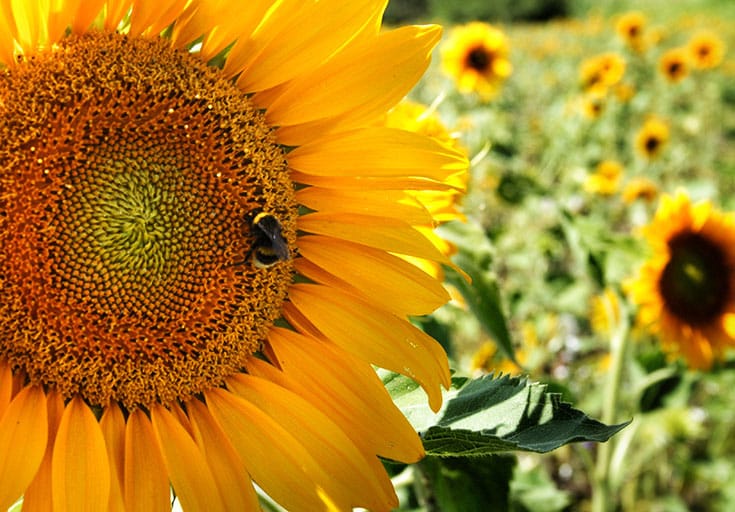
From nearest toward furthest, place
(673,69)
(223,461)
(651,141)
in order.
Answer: (223,461) → (651,141) → (673,69)

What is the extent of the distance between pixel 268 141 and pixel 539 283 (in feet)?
11.2

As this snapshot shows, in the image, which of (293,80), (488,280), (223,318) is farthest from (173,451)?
(488,280)

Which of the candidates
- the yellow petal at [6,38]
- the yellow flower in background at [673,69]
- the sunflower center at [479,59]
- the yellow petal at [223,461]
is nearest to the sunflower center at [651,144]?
the yellow flower in background at [673,69]

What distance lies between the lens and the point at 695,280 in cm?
310

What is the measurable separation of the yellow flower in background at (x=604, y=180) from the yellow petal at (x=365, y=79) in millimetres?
4204

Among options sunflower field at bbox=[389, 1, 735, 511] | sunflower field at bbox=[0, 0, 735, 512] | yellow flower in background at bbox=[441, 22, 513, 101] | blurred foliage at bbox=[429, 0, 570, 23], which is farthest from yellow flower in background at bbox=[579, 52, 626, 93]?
blurred foliage at bbox=[429, 0, 570, 23]

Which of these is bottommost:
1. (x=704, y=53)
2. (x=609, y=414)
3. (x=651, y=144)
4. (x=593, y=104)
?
(x=609, y=414)

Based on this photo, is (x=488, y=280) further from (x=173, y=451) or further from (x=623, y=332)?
(x=623, y=332)

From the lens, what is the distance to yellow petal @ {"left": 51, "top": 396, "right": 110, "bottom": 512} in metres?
1.09

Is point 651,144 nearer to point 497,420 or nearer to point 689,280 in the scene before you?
point 689,280

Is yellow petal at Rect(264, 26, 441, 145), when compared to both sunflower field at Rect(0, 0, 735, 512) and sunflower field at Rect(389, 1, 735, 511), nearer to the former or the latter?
sunflower field at Rect(0, 0, 735, 512)

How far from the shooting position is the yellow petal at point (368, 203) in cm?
127

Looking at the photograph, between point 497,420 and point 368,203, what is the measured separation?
0.40 metres

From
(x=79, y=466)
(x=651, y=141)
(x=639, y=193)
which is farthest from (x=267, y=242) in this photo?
(x=651, y=141)
